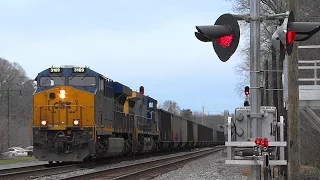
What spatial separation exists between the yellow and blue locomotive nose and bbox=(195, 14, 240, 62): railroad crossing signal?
14690 mm

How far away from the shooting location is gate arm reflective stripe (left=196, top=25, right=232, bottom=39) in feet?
19.7

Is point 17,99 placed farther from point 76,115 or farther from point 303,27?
point 303,27

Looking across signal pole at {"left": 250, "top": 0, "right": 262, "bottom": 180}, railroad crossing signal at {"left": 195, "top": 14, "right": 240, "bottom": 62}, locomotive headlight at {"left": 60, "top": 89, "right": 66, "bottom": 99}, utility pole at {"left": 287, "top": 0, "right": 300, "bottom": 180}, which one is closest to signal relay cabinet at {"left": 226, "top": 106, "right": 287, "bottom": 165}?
utility pole at {"left": 287, "top": 0, "right": 300, "bottom": 180}

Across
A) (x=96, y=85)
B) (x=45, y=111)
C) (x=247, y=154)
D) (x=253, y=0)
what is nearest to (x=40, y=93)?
(x=45, y=111)

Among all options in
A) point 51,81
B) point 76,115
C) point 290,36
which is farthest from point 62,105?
point 290,36

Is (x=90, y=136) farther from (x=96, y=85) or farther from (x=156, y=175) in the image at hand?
(x=156, y=175)

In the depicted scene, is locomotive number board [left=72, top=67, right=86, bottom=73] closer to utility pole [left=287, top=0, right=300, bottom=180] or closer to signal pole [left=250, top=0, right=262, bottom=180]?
utility pole [left=287, top=0, right=300, bottom=180]

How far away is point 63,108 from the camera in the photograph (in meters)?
20.8

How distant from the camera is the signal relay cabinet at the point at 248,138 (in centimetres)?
794

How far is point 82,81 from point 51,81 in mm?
1395

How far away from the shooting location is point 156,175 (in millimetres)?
17562

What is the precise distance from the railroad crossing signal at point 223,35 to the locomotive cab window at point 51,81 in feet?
52.4

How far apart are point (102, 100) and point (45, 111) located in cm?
271

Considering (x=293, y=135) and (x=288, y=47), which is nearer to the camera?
(x=288, y=47)
